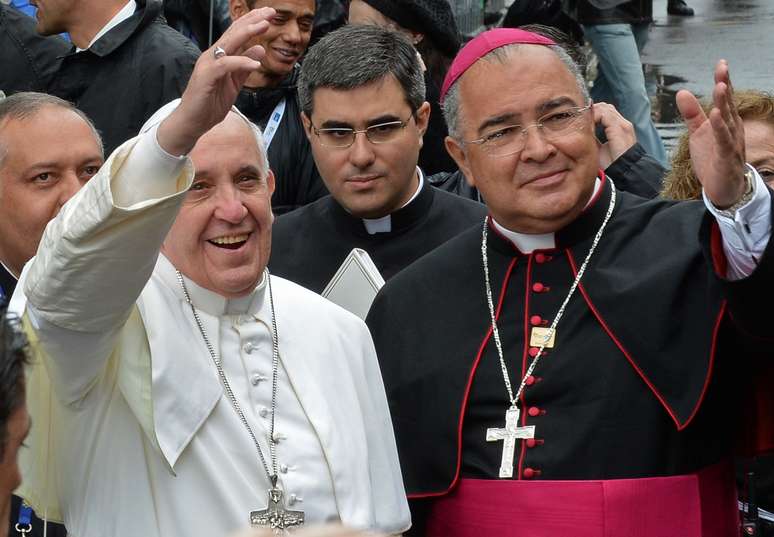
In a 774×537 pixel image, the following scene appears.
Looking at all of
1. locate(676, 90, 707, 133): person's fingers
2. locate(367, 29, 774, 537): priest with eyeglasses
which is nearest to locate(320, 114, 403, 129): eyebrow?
locate(367, 29, 774, 537): priest with eyeglasses

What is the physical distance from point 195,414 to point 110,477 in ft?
0.77

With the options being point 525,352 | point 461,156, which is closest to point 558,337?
point 525,352

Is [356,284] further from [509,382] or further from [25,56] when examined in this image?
[25,56]

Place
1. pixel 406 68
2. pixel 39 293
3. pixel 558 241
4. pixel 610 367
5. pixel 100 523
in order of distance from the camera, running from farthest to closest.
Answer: pixel 406 68 < pixel 558 241 < pixel 610 367 < pixel 100 523 < pixel 39 293

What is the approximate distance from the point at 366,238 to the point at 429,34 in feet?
5.30

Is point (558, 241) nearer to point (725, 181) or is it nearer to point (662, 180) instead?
point (725, 181)

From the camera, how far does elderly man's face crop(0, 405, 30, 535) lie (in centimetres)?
224

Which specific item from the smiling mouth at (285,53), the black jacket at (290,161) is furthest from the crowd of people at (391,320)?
the smiling mouth at (285,53)

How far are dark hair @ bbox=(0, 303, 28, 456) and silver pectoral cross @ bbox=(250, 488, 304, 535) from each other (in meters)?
1.03

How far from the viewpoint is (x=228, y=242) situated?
3533mm

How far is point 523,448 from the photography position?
3848 mm

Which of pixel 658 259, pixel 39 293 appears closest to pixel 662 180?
pixel 658 259

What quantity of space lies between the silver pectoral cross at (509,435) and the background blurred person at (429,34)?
2.52m

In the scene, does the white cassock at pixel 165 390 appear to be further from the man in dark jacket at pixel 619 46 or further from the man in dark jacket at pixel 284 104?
the man in dark jacket at pixel 619 46
